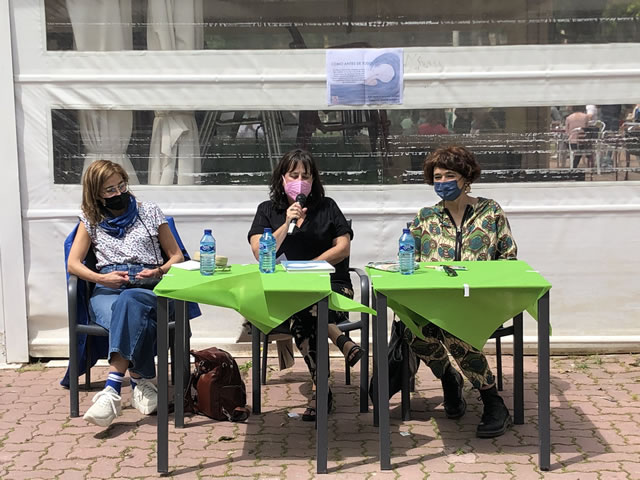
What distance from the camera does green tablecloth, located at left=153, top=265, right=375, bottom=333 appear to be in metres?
3.84

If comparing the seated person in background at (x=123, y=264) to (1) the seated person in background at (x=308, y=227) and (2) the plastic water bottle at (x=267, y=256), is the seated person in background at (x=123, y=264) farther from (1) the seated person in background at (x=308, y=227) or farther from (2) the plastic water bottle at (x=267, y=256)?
(2) the plastic water bottle at (x=267, y=256)

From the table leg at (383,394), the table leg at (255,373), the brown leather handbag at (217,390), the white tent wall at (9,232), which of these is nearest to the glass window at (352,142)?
the white tent wall at (9,232)

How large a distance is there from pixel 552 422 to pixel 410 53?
240 cm

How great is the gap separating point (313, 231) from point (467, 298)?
47.4 inches

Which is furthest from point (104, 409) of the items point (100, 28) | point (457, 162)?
point (100, 28)

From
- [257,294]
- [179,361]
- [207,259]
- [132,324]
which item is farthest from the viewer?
[132,324]

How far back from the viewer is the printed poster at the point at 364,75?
5562 millimetres

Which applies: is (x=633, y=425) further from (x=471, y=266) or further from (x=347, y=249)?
(x=347, y=249)

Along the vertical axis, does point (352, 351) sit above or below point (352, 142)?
below

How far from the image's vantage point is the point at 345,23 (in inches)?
220

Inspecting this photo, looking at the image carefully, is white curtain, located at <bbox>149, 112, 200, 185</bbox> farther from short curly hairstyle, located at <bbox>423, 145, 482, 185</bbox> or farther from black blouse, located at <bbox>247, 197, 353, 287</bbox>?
short curly hairstyle, located at <bbox>423, 145, 482, 185</bbox>

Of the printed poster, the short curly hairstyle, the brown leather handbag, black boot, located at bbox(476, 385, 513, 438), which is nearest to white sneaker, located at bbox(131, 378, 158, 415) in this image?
the brown leather handbag

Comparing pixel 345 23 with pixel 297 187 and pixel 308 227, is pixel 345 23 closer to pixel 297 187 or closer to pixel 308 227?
pixel 297 187

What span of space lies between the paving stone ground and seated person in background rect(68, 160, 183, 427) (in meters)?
0.31
